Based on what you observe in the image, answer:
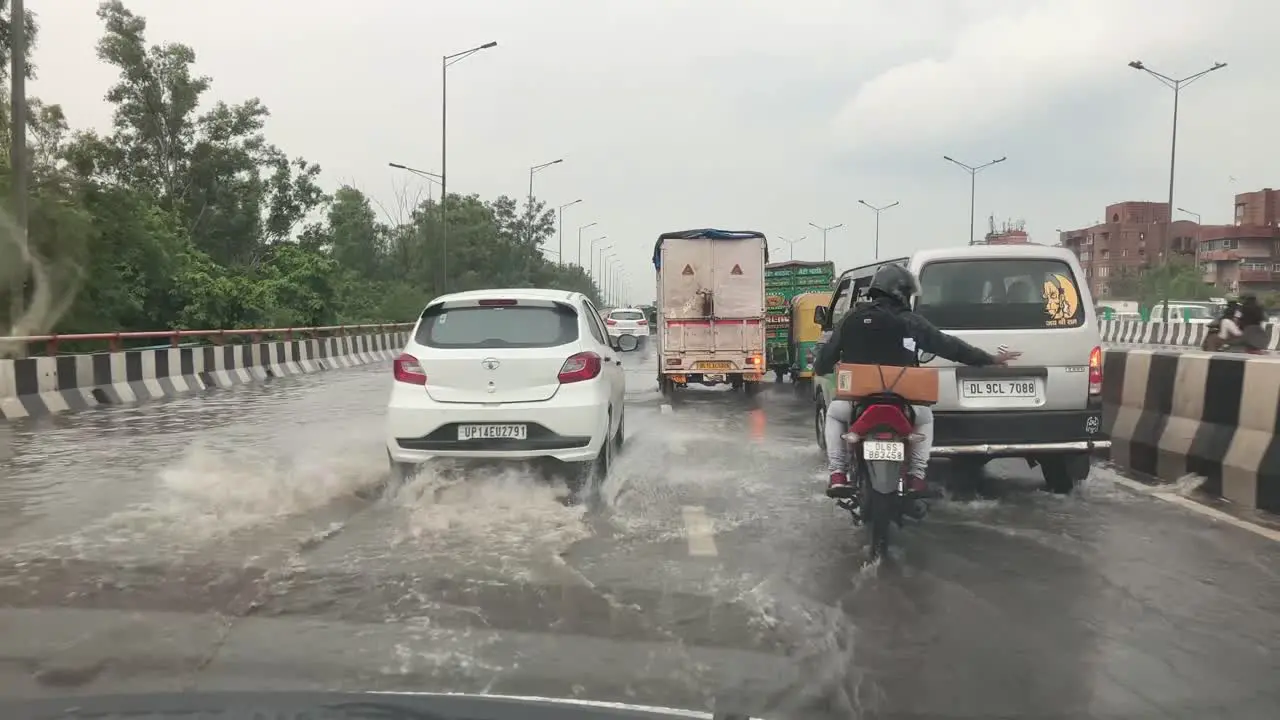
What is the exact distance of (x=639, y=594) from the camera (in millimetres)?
5078

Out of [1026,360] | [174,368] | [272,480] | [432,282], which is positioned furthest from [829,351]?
[432,282]

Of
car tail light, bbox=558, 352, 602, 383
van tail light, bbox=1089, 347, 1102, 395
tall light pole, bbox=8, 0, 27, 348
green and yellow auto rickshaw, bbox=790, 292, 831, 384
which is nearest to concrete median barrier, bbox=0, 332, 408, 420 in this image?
tall light pole, bbox=8, 0, 27, 348

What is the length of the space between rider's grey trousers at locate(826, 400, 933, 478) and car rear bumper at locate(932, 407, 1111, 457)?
1.21m

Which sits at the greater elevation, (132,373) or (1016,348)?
(1016,348)

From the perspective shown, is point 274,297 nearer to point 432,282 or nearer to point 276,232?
point 276,232

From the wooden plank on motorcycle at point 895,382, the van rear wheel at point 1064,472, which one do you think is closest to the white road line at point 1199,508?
the van rear wheel at point 1064,472

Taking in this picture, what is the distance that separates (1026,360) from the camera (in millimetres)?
7434

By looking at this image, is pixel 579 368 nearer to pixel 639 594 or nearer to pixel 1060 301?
pixel 639 594

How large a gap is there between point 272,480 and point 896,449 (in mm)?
4920

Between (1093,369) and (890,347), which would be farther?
(1093,369)

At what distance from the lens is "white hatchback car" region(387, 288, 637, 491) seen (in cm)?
753

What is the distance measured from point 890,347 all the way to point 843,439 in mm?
583

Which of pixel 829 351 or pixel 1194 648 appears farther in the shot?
pixel 829 351

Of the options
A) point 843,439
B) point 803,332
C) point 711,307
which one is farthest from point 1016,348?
point 803,332
